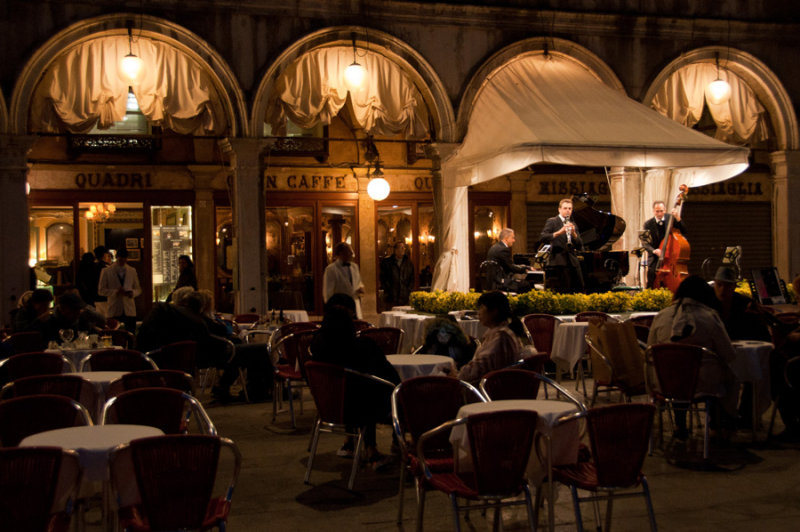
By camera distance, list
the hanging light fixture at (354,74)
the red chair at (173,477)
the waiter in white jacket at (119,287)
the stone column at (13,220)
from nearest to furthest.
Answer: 1. the red chair at (173,477)
2. the stone column at (13,220)
3. the waiter in white jacket at (119,287)
4. the hanging light fixture at (354,74)

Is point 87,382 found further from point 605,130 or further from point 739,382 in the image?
point 605,130

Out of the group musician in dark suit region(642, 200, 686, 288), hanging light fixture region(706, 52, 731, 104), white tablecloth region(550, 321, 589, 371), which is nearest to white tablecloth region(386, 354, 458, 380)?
white tablecloth region(550, 321, 589, 371)

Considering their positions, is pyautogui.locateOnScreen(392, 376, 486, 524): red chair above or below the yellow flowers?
below

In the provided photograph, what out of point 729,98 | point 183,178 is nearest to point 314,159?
point 183,178

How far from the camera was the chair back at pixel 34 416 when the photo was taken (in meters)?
4.95

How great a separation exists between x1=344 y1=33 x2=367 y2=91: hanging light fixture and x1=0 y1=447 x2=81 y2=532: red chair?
10.9 metres

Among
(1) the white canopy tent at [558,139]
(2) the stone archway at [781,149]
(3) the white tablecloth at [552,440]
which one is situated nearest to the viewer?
(3) the white tablecloth at [552,440]

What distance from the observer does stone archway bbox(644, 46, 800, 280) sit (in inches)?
640

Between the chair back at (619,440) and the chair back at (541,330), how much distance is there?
5.54 m

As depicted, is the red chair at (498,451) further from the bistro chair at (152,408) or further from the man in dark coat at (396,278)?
the man in dark coat at (396,278)

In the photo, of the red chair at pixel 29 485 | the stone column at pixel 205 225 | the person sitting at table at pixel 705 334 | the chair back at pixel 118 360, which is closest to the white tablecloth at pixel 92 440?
the red chair at pixel 29 485

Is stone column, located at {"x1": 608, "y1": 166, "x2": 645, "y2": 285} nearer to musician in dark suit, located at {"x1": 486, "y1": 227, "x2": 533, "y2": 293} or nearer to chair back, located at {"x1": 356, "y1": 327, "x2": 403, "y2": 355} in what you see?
musician in dark suit, located at {"x1": 486, "y1": 227, "x2": 533, "y2": 293}

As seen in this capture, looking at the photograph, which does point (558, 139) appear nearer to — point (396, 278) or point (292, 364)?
point (292, 364)

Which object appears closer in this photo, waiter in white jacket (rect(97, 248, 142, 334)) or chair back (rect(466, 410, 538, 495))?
chair back (rect(466, 410, 538, 495))
